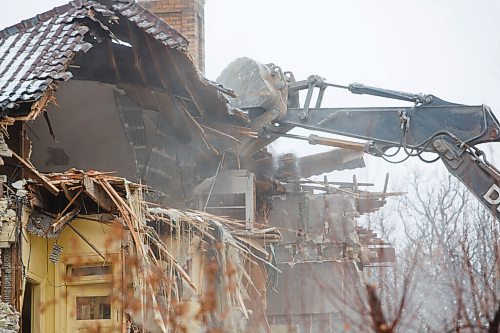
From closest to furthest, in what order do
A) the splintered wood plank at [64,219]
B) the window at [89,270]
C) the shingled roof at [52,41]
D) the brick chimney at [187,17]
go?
the shingled roof at [52,41] < the splintered wood plank at [64,219] < the window at [89,270] < the brick chimney at [187,17]

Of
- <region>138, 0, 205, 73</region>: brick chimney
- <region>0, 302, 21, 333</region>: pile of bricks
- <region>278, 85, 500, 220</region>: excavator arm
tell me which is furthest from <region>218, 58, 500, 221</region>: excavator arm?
<region>0, 302, 21, 333</region>: pile of bricks

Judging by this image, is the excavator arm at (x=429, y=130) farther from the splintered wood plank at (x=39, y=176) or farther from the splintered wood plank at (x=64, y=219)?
the splintered wood plank at (x=39, y=176)

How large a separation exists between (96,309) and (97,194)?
188 cm

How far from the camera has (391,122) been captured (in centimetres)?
1723

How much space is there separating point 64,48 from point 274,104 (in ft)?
17.6

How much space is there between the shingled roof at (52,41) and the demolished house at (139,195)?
3cm

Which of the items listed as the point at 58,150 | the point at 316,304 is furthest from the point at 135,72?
the point at 316,304

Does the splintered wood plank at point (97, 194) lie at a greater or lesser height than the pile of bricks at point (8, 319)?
greater

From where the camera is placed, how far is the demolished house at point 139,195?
12883mm

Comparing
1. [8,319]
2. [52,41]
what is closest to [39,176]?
[8,319]

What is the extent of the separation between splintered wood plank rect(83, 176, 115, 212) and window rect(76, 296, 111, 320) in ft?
4.28

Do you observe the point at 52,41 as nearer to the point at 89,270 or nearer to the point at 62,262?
the point at 62,262

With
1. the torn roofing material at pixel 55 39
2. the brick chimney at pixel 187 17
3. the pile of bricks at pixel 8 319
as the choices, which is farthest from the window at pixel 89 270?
the brick chimney at pixel 187 17

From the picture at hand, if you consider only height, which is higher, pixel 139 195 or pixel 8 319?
pixel 139 195
